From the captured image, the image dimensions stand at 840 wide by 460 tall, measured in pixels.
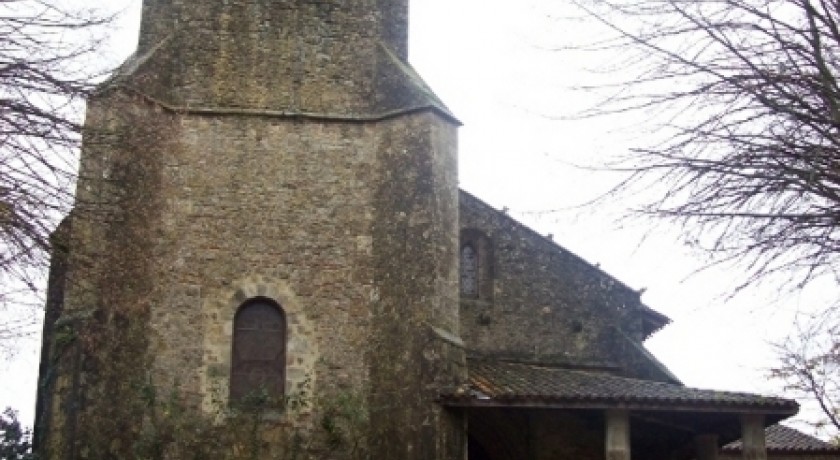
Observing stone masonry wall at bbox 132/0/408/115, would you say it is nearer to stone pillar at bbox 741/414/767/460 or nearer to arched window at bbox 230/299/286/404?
arched window at bbox 230/299/286/404

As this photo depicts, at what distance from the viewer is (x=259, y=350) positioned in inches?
647

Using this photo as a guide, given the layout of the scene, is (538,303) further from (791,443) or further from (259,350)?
(791,443)

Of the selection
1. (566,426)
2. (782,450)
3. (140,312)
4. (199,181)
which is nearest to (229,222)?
(199,181)

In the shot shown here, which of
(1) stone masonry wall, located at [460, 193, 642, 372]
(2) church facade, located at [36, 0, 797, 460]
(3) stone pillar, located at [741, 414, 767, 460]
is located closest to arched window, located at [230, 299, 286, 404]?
(2) church facade, located at [36, 0, 797, 460]

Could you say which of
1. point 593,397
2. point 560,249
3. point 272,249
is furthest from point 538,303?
point 272,249

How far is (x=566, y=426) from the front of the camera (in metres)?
18.0

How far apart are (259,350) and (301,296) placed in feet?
3.26

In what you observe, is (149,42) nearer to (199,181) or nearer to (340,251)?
(199,181)

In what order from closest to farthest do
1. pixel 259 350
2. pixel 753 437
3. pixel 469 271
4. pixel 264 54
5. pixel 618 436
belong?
pixel 618 436 → pixel 753 437 → pixel 259 350 → pixel 264 54 → pixel 469 271

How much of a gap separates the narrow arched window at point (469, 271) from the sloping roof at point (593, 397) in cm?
286

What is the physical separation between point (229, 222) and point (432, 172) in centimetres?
312

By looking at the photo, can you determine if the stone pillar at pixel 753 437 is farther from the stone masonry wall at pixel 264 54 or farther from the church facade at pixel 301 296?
the stone masonry wall at pixel 264 54

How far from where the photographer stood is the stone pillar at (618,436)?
50.4 feet

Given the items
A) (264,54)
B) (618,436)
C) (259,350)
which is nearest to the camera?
(618,436)
